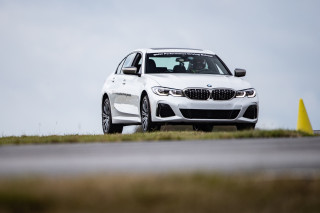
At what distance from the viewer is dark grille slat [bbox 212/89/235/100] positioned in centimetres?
1659

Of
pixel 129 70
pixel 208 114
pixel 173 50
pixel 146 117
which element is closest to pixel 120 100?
pixel 129 70

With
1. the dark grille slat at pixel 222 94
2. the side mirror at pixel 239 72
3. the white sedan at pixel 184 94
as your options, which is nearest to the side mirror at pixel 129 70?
the white sedan at pixel 184 94

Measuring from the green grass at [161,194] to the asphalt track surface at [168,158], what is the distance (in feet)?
2.08

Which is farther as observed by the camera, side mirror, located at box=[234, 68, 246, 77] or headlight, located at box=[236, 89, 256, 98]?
side mirror, located at box=[234, 68, 246, 77]

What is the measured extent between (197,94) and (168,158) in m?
6.77

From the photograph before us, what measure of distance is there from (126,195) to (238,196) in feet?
2.85

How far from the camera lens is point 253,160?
31.6 ft

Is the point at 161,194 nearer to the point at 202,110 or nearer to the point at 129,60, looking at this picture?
the point at 202,110

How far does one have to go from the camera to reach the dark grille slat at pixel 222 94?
54.4 ft

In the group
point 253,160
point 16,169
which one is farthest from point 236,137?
point 16,169

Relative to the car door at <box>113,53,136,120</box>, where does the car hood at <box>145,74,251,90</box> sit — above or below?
above

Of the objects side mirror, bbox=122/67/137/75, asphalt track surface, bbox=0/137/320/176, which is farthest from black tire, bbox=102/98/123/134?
asphalt track surface, bbox=0/137/320/176

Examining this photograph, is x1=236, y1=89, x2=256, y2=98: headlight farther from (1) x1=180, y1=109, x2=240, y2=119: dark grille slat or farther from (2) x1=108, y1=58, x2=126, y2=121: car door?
(2) x1=108, y1=58, x2=126, y2=121: car door

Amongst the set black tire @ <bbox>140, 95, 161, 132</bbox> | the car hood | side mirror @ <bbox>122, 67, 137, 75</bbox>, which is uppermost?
side mirror @ <bbox>122, 67, 137, 75</bbox>
